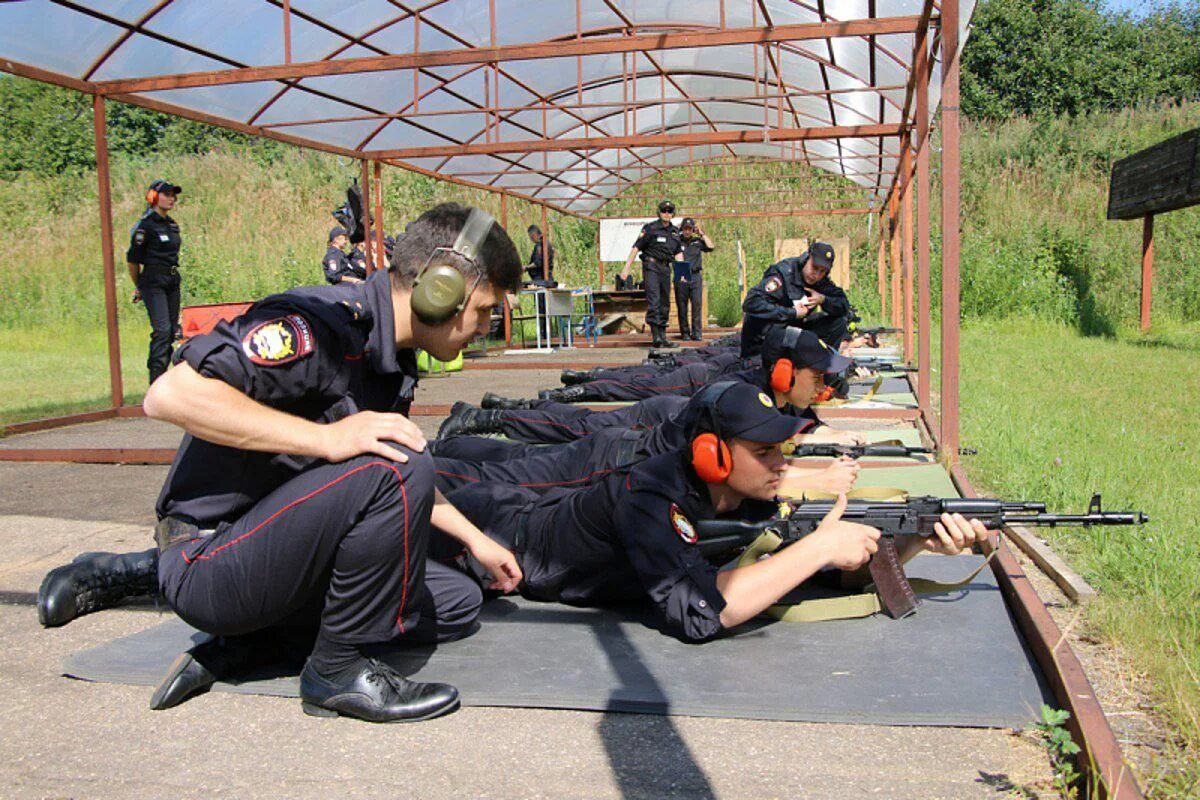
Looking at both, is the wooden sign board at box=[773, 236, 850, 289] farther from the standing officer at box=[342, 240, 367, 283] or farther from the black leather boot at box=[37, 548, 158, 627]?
the black leather boot at box=[37, 548, 158, 627]

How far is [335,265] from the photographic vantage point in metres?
11.2

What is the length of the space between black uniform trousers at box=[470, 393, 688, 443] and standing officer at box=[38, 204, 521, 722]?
11.0 feet

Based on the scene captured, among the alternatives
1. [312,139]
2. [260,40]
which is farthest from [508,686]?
[312,139]

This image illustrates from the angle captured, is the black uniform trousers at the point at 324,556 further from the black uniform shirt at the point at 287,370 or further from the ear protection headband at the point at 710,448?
the ear protection headband at the point at 710,448

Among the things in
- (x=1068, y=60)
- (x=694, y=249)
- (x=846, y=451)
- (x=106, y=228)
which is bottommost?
(x=846, y=451)

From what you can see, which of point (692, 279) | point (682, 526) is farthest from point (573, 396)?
point (692, 279)

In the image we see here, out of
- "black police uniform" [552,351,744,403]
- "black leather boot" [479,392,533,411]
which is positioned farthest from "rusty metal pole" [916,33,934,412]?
"black leather boot" [479,392,533,411]

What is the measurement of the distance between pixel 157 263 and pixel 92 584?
711cm

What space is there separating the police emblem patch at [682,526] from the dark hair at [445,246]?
882mm

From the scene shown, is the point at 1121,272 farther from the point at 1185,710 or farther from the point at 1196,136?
the point at 1185,710

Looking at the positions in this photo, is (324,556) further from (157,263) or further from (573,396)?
(157,263)

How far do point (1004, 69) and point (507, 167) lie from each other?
85.6 feet

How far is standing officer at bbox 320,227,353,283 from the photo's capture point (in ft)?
36.6

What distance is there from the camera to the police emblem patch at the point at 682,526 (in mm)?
3006
